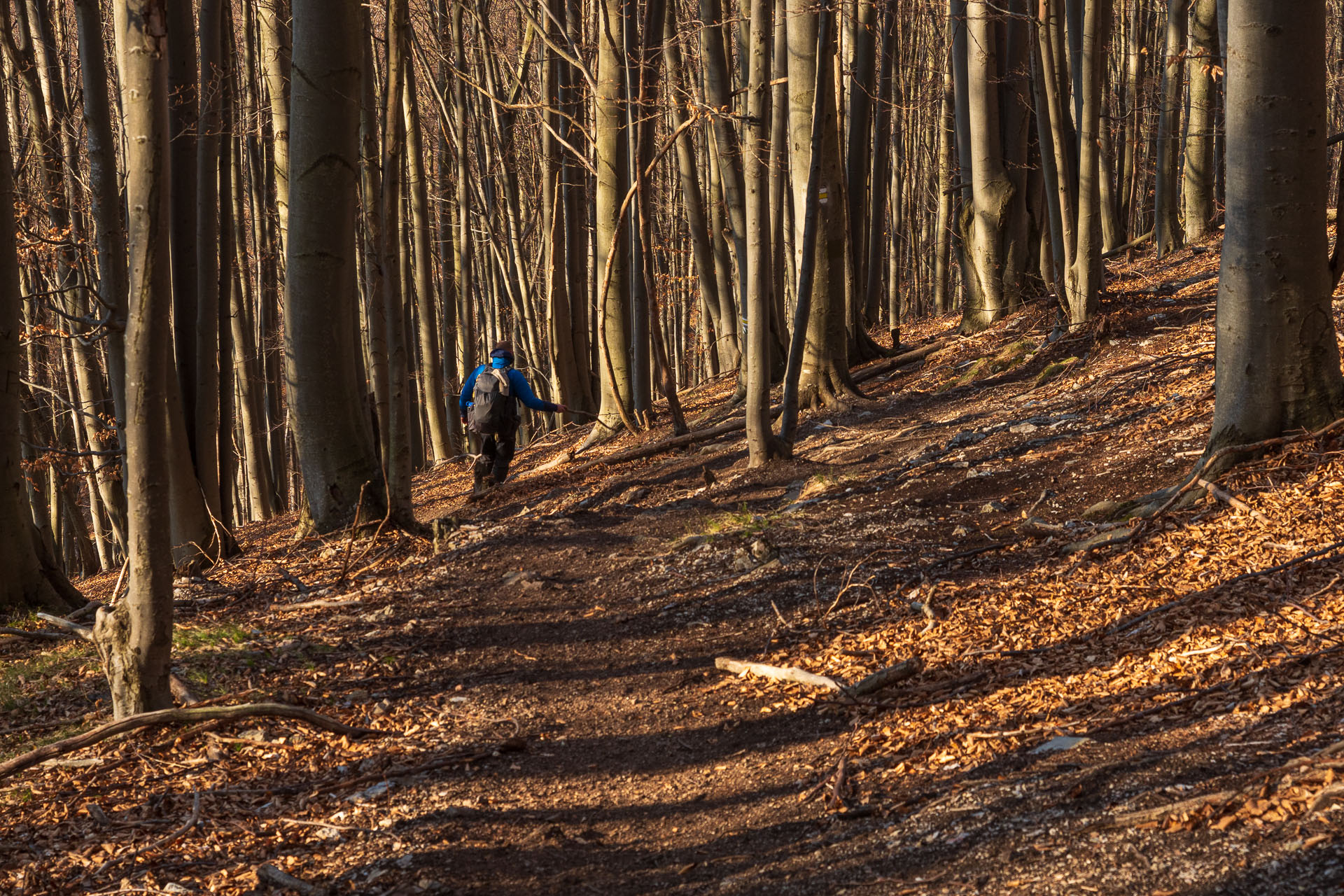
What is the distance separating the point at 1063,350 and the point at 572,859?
8036 mm

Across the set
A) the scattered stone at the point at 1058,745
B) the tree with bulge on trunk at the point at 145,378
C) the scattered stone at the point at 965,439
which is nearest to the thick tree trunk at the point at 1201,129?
the scattered stone at the point at 965,439

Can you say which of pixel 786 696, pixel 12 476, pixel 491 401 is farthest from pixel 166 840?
pixel 491 401

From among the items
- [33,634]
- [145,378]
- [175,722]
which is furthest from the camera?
[33,634]

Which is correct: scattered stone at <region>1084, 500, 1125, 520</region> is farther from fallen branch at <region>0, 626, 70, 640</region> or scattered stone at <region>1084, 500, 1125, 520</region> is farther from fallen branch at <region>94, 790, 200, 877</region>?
fallen branch at <region>0, 626, 70, 640</region>

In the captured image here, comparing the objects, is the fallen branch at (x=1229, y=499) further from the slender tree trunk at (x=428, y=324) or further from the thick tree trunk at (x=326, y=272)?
the slender tree trunk at (x=428, y=324)

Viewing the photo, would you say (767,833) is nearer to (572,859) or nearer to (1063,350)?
(572,859)

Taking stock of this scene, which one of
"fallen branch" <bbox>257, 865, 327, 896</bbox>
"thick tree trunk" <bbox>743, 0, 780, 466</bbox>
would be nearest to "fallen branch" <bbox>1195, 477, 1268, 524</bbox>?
"thick tree trunk" <bbox>743, 0, 780, 466</bbox>

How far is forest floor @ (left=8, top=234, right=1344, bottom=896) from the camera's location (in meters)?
3.07

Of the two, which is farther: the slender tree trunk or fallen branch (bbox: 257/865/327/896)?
the slender tree trunk

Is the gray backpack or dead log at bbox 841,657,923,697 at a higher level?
the gray backpack

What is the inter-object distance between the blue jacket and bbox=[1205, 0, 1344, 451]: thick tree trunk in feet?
20.2

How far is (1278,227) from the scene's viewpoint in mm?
5340

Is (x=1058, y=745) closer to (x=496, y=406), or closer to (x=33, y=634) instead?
(x=33, y=634)

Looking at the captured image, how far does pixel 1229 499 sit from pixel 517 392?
22.1ft
